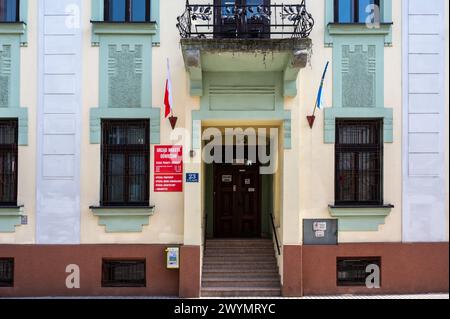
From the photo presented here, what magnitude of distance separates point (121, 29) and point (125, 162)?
8.85ft

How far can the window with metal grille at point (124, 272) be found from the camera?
8.94m

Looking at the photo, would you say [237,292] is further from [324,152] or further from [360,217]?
[324,152]

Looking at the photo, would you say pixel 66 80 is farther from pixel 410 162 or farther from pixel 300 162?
pixel 410 162

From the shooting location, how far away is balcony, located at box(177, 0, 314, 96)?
7922 millimetres

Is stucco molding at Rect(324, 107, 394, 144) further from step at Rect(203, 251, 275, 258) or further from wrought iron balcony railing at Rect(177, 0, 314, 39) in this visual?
step at Rect(203, 251, 275, 258)

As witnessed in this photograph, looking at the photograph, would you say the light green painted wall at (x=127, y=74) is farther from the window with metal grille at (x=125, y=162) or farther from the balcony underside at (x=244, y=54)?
the balcony underside at (x=244, y=54)

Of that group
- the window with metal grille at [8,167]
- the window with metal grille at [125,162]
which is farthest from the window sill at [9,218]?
the window with metal grille at [125,162]

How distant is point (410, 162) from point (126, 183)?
5.82m

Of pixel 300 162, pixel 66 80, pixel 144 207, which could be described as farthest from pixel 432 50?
pixel 66 80

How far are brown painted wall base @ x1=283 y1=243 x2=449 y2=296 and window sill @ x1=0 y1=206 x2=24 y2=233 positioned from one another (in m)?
5.73

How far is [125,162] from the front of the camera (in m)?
9.07

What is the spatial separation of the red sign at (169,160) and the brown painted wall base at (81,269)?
60.6 inches

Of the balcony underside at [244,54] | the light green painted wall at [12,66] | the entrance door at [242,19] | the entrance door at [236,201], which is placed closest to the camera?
the balcony underside at [244,54]

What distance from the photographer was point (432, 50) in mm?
9016
